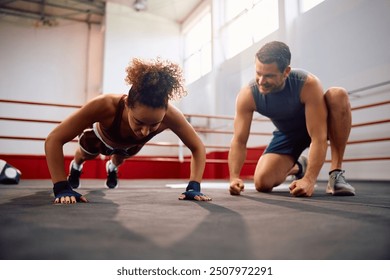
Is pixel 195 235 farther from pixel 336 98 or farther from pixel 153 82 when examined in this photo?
pixel 336 98

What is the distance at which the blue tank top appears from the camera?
5.51ft

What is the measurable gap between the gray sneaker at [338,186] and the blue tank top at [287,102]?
1.15ft

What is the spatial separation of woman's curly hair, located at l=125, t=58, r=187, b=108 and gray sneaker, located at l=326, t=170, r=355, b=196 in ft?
3.14

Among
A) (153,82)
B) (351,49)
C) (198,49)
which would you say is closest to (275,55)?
(153,82)

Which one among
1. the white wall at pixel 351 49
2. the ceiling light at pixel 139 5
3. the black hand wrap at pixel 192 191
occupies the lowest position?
the black hand wrap at pixel 192 191

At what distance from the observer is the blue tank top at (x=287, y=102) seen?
1680 mm

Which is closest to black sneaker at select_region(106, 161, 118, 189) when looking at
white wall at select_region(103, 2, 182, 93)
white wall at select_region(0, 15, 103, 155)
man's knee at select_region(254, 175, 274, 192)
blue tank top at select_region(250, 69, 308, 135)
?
man's knee at select_region(254, 175, 274, 192)

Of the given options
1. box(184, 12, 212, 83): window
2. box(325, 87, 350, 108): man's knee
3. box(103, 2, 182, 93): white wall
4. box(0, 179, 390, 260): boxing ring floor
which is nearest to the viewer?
box(0, 179, 390, 260): boxing ring floor

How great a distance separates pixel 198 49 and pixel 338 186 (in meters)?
5.42

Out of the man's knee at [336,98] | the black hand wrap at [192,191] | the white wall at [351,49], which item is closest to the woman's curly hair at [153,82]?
the black hand wrap at [192,191]

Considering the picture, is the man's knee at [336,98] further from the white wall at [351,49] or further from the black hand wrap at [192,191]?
the white wall at [351,49]

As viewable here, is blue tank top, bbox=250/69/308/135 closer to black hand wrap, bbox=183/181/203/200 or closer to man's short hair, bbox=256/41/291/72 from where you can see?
man's short hair, bbox=256/41/291/72
